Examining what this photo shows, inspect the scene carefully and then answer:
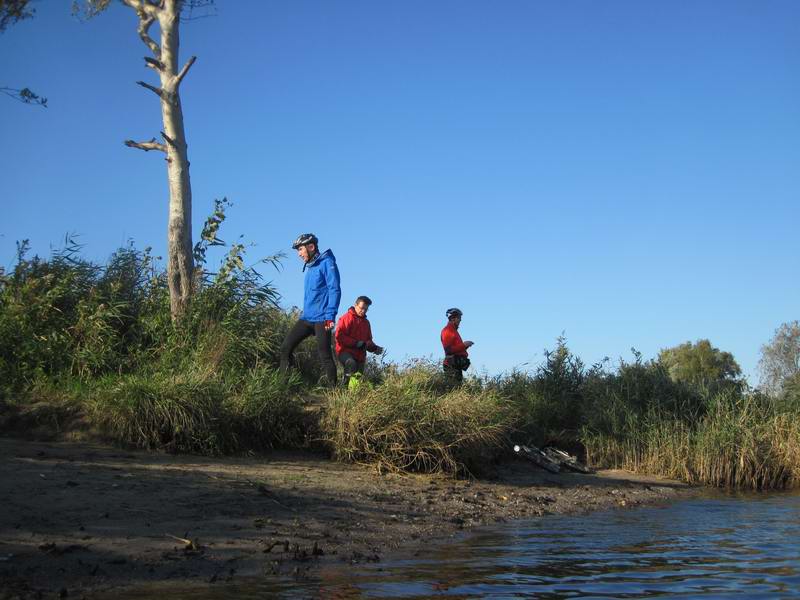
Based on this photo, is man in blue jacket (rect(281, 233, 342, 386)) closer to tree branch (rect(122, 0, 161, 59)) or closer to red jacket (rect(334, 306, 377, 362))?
red jacket (rect(334, 306, 377, 362))

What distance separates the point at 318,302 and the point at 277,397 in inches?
60.0

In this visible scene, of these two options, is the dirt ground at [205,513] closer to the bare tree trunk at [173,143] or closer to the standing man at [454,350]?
the standing man at [454,350]

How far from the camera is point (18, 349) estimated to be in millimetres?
10031

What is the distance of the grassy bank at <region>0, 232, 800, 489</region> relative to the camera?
344 inches

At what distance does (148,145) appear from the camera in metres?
12.1

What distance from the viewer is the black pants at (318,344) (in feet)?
33.1

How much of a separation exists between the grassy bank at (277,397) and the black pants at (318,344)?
33 cm

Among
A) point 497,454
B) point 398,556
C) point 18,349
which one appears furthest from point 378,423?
point 18,349

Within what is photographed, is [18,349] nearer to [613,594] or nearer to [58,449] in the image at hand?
[58,449]

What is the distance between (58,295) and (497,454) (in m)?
6.00

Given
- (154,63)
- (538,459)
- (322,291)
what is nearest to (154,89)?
(154,63)

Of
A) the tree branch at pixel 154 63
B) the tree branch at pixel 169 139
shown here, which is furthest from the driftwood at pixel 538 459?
the tree branch at pixel 154 63

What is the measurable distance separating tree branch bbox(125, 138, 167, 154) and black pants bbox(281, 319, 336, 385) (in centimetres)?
388

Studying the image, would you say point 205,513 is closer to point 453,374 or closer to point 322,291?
point 322,291
